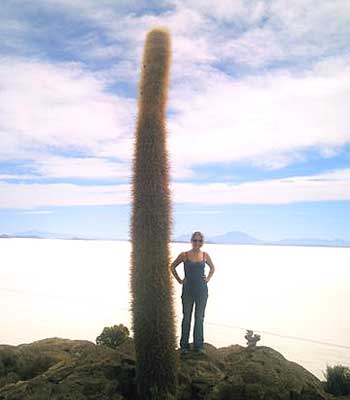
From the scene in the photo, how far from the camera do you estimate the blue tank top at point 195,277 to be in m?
9.30

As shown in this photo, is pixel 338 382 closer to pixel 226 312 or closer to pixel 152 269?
pixel 152 269

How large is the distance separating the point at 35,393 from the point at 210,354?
10.9ft

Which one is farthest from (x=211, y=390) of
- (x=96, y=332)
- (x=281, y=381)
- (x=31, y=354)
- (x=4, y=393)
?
(x=96, y=332)

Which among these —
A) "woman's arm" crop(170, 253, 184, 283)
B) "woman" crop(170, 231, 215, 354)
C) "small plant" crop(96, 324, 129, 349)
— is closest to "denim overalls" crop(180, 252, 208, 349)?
"woman" crop(170, 231, 215, 354)

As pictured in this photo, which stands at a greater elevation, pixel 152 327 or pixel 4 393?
pixel 152 327

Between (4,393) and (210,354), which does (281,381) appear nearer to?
(210,354)

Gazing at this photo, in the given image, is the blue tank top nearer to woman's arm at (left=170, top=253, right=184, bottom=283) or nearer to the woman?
the woman

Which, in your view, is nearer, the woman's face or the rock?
the rock

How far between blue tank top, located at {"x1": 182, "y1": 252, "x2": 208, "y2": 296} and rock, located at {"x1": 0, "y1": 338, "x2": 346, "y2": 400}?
127 centimetres

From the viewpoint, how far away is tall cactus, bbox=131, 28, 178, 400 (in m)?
8.39

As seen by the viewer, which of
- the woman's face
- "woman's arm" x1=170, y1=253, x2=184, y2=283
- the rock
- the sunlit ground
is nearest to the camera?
the rock

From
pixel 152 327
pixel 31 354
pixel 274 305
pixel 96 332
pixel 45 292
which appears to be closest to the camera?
pixel 152 327

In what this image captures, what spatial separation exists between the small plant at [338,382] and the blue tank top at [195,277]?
2818mm

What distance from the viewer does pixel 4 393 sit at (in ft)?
27.6
